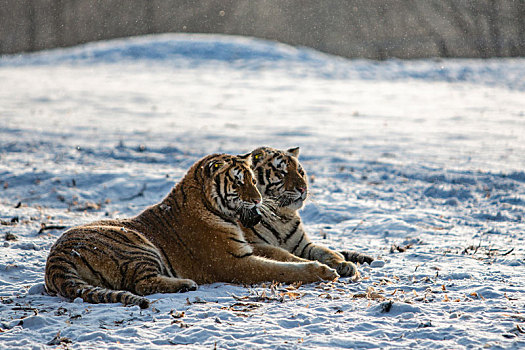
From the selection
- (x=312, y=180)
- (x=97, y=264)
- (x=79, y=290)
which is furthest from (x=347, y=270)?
(x=312, y=180)

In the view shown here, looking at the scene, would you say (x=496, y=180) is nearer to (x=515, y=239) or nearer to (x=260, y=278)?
(x=515, y=239)

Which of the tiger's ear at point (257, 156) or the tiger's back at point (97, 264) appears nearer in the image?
the tiger's back at point (97, 264)

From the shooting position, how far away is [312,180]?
11297 mm

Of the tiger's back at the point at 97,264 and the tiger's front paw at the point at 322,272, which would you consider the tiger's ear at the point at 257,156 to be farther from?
the tiger's back at the point at 97,264

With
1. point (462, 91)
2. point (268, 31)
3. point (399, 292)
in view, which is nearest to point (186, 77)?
point (462, 91)

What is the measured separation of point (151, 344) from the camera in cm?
379

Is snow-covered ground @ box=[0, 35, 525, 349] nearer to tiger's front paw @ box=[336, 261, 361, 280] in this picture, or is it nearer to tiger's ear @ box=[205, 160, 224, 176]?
tiger's front paw @ box=[336, 261, 361, 280]

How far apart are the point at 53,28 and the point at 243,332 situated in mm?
56712

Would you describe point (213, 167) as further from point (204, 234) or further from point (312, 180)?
point (312, 180)

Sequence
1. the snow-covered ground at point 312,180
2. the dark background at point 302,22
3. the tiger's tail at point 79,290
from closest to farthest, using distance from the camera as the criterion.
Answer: the snow-covered ground at point 312,180 < the tiger's tail at point 79,290 < the dark background at point 302,22

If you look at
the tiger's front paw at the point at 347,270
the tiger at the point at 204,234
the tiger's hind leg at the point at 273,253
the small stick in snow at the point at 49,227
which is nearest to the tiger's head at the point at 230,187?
the tiger at the point at 204,234

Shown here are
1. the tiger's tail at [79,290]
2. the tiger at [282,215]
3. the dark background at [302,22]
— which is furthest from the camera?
the dark background at [302,22]

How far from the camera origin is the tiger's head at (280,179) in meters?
5.77

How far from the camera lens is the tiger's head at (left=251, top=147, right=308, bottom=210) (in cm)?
577
